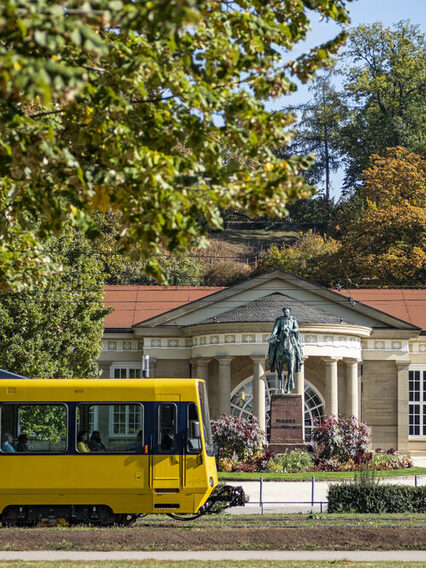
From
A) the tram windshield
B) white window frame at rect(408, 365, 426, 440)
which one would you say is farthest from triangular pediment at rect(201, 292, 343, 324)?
the tram windshield

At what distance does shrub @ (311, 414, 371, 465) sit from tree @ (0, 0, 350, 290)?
85.7 feet

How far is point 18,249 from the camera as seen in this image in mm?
12516

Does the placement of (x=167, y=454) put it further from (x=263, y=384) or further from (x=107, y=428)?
(x=263, y=384)

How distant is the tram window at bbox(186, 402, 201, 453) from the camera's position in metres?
20.2

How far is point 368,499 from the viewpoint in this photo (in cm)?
2277

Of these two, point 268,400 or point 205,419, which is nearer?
point 205,419

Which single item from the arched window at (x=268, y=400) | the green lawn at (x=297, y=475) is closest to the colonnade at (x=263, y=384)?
the arched window at (x=268, y=400)

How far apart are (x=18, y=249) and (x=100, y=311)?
A: 81.6 feet

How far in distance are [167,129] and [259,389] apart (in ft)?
113

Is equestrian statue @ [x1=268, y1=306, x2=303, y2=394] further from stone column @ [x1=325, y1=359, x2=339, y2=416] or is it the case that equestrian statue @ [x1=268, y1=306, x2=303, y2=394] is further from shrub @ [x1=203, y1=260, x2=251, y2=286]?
shrub @ [x1=203, y1=260, x2=251, y2=286]

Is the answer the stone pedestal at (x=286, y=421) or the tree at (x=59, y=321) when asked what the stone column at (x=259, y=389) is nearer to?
the stone pedestal at (x=286, y=421)

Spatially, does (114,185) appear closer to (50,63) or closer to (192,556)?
(50,63)

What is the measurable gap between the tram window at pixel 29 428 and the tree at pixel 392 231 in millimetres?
43487

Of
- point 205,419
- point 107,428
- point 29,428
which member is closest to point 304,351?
point 205,419
